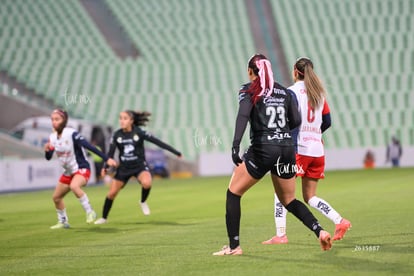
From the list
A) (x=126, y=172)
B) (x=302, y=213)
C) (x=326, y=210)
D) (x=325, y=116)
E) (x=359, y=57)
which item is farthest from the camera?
(x=359, y=57)

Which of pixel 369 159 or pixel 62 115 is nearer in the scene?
pixel 62 115

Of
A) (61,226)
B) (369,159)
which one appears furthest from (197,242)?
(369,159)

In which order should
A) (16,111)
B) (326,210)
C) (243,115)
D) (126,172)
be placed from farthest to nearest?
(16,111) → (126,172) → (326,210) → (243,115)

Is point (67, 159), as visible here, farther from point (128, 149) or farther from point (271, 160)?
point (271, 160)

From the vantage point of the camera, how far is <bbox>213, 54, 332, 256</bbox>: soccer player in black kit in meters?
9.38

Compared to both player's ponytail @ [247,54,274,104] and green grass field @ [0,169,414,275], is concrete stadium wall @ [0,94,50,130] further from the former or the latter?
player's ponytail @ [247,54,274,104]

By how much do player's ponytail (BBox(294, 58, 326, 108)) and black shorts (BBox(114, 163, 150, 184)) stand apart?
6860 mm

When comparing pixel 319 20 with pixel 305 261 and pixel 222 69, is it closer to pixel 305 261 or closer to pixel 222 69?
pixel 222 69

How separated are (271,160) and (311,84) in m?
1.41

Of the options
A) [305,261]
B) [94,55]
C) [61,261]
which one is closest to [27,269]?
[61,261]

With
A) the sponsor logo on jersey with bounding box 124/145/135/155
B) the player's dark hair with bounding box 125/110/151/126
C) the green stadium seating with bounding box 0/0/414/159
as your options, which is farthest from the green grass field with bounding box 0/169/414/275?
the green stadium seating with bounding box 0/0/414/159

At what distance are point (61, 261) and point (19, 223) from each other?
685 centimetres

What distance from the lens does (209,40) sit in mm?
51000

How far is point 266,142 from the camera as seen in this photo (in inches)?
370
